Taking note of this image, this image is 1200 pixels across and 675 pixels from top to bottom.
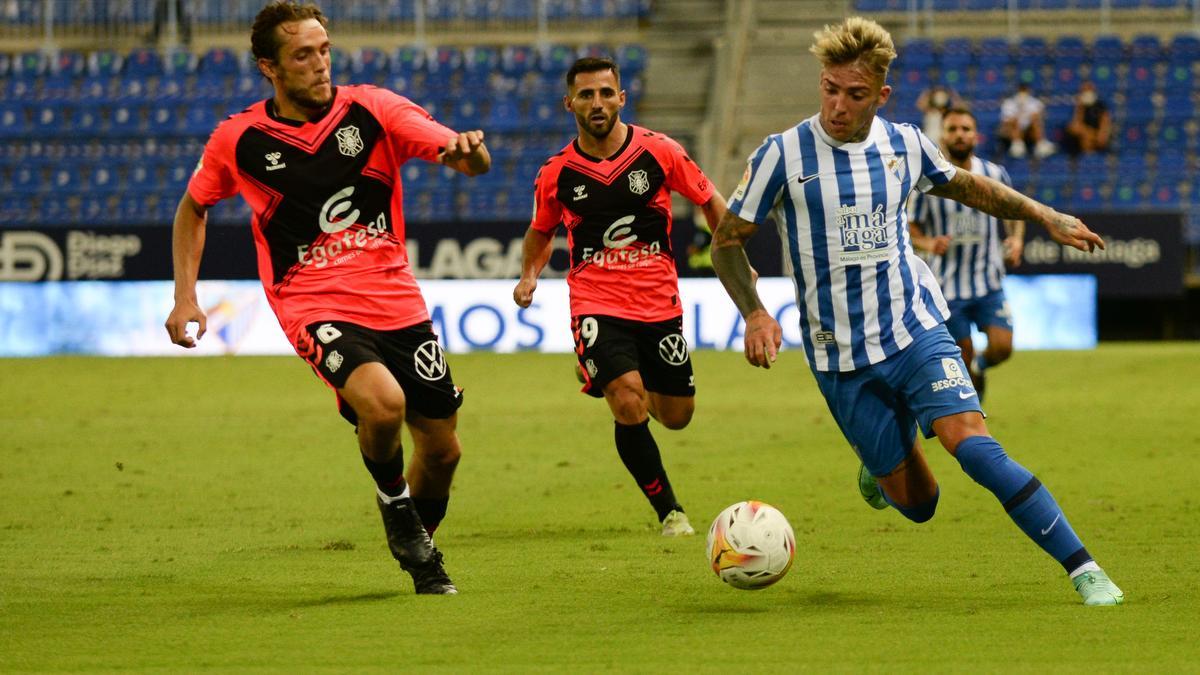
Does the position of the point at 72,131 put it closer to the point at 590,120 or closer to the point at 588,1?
the point at 588,1

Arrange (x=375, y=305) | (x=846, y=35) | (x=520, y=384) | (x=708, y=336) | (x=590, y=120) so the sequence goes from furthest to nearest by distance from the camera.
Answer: (x=708, y=336) < (x=520, y=384) < (x=590, y=120) < (x=375, y=305) < (x=846, y=35)

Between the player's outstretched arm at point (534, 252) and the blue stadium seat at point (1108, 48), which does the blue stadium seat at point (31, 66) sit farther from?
the player's outstretched arm at point (534, 252)

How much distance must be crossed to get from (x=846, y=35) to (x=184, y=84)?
22.3m

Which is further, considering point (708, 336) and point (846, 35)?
point (708, 336)

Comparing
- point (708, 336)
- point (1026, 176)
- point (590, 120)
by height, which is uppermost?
point (590, 120)

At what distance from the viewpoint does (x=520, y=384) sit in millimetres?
17406

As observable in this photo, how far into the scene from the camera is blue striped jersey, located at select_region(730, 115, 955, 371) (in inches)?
249

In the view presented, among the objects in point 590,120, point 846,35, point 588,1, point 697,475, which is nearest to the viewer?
point 846,35

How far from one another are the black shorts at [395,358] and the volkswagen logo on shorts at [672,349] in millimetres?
2093

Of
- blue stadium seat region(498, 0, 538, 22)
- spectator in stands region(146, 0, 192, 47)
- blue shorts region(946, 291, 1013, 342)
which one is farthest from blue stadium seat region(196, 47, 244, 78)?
blue shorts region(946, 291, 1013, 342)

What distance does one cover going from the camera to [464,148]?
231 inches

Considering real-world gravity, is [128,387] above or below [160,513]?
below

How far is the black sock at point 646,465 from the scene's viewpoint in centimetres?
833

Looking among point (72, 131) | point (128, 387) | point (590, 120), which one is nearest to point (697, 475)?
point (590, 120)
